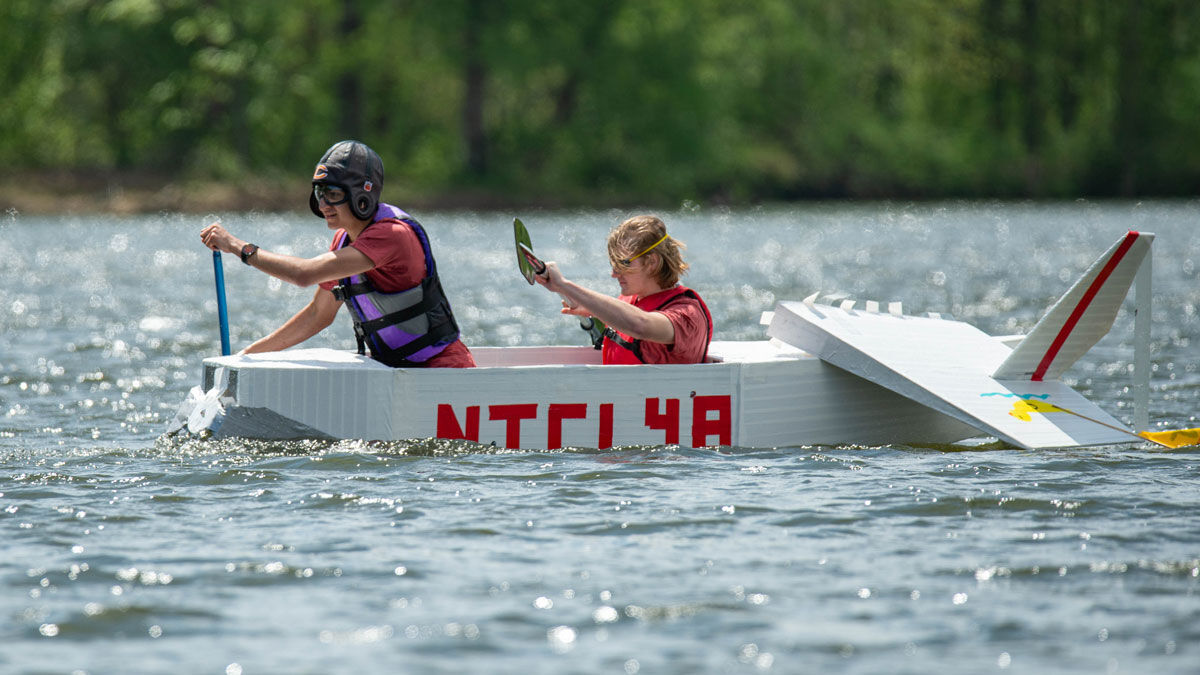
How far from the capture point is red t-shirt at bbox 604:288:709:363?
26.3ft

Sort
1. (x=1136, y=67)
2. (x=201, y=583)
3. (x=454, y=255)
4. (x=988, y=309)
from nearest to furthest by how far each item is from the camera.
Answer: (x=201, y=583)
(x=988, y=309)
(x=454, y=255)
(x=1136, y=67)

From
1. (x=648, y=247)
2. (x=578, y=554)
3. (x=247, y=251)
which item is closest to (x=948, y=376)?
(x=648, y=247)

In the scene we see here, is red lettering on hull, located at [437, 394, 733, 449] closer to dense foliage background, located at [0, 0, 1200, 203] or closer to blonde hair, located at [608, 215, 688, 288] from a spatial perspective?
blonde hair, located at [608, 215, 688, 288]

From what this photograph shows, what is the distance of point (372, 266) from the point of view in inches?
293

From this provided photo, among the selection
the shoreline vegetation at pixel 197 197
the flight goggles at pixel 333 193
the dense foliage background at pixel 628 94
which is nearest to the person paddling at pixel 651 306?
the flight goggles at pixel 333 193

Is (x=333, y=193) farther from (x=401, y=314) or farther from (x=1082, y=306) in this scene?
(x=1082, y=306)

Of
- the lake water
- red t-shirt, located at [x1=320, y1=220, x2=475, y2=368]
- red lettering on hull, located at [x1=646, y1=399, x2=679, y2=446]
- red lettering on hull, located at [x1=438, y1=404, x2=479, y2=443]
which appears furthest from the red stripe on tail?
red t-shirt, located at [x1=320, y1=220, x2=475, y2=368]

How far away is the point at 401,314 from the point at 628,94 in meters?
45.9

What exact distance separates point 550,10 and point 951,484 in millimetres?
45810

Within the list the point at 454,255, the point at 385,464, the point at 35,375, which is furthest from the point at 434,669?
the point at 454,255

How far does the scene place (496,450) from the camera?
310 inches

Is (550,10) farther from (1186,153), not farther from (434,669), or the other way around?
(434,669)

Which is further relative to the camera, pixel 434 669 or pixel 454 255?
pixel 454 255

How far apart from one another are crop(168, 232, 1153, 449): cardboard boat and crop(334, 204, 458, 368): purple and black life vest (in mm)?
163
